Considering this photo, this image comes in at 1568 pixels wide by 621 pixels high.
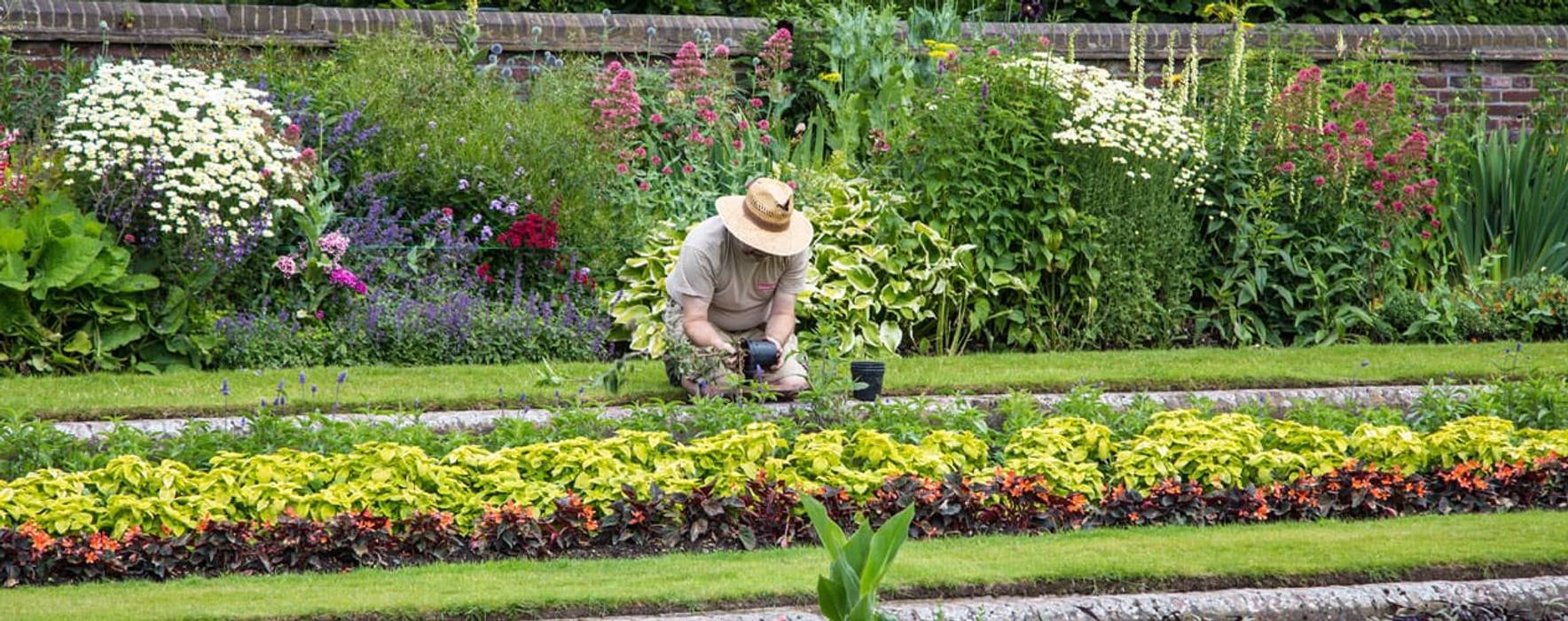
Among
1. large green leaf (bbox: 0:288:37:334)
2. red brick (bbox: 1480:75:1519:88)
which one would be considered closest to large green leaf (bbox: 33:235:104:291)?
large green leaf (bbox: 0:288:37:334)

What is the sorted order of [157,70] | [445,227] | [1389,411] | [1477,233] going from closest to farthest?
1. [1389,411]
2. [157,70]
3. [445,227]
4. [1477,233]

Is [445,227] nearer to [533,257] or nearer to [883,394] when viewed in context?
[533,257]

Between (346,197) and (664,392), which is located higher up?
(346,197)

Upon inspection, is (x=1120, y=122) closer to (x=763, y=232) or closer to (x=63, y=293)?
(x=763, y=232)

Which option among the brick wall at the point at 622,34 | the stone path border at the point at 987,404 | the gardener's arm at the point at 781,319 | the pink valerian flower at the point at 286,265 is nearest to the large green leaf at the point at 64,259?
the pink valerian flower at the point at 286,265

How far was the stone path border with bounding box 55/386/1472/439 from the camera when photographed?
673cm

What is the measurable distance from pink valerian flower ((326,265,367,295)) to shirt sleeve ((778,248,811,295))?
2468mm

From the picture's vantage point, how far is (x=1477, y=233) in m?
11.0

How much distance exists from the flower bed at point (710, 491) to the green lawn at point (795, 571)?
7.2 inches

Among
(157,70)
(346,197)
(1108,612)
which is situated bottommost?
(1108,612)

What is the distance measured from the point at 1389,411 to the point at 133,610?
15.8ft

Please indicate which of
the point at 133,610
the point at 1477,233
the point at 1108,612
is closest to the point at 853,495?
the point at 1108,612

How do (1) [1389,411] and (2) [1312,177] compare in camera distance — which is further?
(2) [1312,177]

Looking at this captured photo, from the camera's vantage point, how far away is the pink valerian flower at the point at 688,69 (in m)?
10.6
